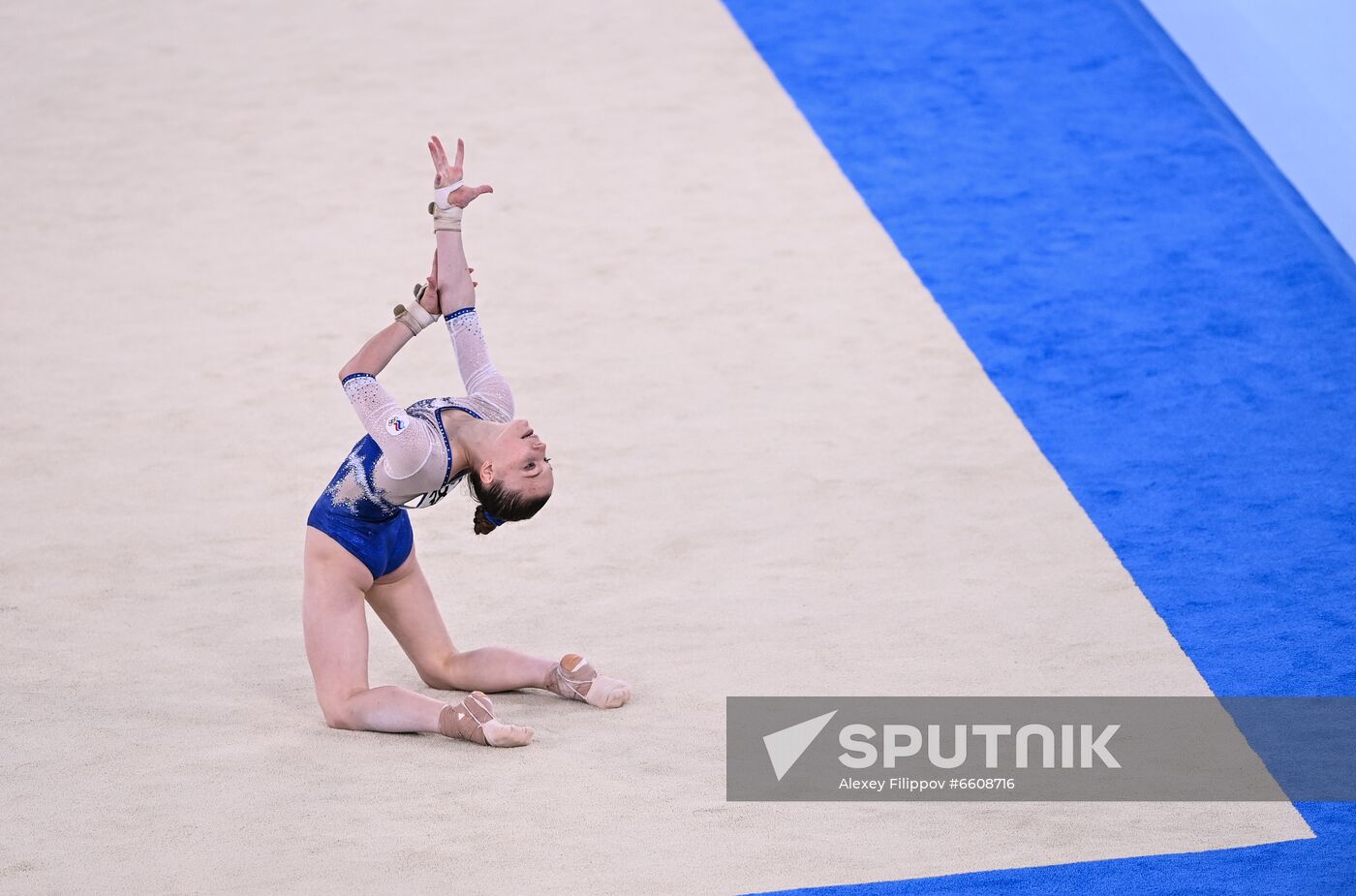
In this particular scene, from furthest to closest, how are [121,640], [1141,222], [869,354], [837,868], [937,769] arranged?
[1141,222] → [869,354] → [121,640] → [937,769] → [837,868]

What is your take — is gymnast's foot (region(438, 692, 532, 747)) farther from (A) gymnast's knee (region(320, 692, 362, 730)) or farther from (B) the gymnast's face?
(B) the gymnast's face

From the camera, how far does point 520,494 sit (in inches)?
148

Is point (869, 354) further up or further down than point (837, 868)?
further down

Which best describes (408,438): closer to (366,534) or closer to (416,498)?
(416,498)

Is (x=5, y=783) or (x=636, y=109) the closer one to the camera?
(x=5, y=783)

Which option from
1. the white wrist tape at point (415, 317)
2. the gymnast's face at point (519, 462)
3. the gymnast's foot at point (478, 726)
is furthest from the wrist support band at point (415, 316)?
the gymnast's foot at point (478, 726)

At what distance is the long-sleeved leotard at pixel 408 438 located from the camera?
147 inches

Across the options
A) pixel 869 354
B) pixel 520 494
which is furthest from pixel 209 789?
pixel 869 354

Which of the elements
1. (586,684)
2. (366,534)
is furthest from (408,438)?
(586,684)

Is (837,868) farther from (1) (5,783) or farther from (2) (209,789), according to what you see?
(1) (5,783)

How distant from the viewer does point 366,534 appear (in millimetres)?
3984

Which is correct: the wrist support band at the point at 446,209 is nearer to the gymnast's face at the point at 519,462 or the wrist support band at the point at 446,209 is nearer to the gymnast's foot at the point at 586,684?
the gymnast's face at the point at 519,462

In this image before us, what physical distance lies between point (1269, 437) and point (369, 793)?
3.39 m

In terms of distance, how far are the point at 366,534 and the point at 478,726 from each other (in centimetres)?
53
